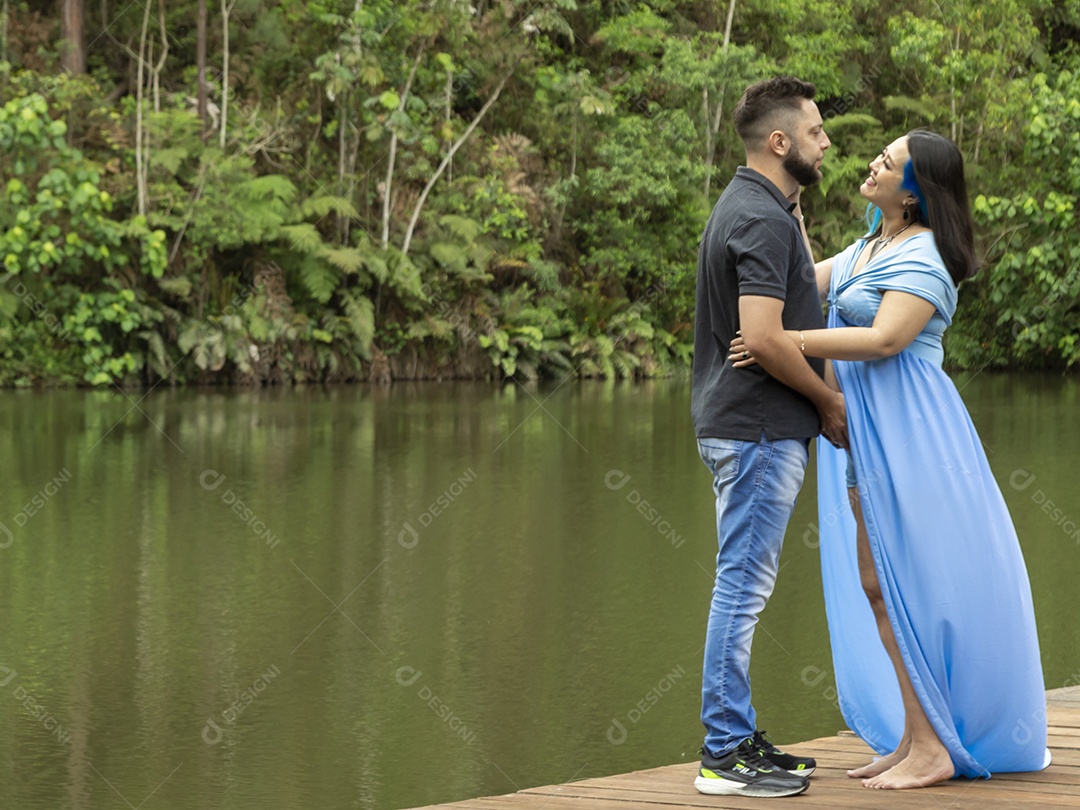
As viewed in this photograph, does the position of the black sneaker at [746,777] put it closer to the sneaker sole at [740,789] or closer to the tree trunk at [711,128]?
the sneaker sole at [740,789]

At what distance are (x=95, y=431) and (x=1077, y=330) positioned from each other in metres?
17.9

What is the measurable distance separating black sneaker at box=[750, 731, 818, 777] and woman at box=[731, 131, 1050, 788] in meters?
0.14

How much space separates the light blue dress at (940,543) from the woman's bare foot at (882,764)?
14 centimetres

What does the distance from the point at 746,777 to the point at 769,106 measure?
1632mm

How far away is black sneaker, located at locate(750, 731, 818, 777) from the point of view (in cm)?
353

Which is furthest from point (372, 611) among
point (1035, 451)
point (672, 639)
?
point (1035, 451)

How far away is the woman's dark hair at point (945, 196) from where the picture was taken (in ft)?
11.8

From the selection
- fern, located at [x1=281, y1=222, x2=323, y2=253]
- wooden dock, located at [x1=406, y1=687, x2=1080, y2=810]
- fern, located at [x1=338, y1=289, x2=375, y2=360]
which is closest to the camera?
wooden dock, located at [x1=406, y1=687, x2=1080, y2=810]

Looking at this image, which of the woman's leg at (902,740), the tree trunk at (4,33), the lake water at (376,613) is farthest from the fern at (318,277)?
the woman's leg at (902,740)

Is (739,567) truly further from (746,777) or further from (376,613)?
(376,613)

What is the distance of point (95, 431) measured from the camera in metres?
14.7

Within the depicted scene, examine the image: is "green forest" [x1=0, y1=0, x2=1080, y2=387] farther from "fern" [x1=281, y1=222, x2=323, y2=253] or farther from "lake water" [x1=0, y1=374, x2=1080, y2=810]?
"lake water" [x1=0, y1=374, x2=1080, y2=810]

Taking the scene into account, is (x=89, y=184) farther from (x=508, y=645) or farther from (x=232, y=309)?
(x=508, y=645)

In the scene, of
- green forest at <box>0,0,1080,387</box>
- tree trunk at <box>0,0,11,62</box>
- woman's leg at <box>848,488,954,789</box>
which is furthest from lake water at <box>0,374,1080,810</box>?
tree trunk at <box>0,0,11,62</box>
